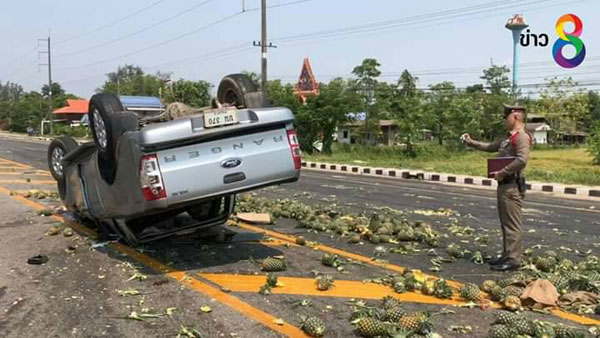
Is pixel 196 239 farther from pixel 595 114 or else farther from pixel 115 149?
pixel 595 114

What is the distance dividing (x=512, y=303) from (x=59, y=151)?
24.3 ft

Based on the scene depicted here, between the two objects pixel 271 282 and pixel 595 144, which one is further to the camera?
pixel 595 144

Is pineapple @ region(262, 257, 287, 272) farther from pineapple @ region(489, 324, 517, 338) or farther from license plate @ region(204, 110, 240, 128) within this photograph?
pineapple @ region(489, 324, 517, 338)

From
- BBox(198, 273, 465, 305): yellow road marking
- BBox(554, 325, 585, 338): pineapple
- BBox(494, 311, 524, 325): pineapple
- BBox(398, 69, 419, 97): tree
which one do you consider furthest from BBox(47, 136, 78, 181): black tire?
BBox(398, 69, 419, 97): tree

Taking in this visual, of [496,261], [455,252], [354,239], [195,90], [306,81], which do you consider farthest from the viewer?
[195,90]

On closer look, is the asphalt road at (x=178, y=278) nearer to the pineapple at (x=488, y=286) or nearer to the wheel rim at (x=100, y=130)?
the pineapple at (x=488, y=286)

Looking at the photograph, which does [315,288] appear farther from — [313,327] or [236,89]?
[236,89]

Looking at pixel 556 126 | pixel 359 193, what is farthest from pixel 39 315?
pixel 556 126

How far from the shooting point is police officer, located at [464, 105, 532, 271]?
6.30 m

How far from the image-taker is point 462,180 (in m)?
21.4

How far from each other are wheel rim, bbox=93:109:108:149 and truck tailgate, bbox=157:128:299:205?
108cm

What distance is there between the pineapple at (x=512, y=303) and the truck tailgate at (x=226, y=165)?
2.54 m

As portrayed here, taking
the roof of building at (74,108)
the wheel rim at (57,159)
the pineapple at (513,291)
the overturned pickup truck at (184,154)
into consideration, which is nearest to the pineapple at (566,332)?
the pineapple at (513,291)

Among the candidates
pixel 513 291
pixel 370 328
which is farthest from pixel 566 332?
pixel 370 328
